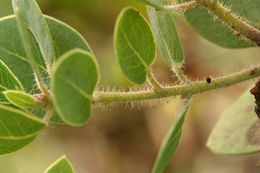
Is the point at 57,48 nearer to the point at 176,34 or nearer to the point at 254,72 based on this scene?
the point at 176,34

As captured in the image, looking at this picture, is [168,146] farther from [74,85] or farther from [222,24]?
[222,24]

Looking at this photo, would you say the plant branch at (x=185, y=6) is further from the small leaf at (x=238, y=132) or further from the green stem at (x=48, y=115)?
the small leaf at (x=238, y=132)

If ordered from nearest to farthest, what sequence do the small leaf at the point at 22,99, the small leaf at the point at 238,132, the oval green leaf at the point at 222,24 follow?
the small leaf at the point at 22,99, the oval green leaf at the point at 222,24, the small leaf at the point at 238,132

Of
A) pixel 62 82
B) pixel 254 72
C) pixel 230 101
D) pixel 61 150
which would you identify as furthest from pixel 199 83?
pixel 61 150

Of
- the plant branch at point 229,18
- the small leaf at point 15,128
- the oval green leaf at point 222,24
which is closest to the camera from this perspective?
the small leaf at point 15,128

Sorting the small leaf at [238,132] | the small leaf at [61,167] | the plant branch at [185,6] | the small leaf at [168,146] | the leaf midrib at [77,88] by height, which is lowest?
the small leaf at [238,132]

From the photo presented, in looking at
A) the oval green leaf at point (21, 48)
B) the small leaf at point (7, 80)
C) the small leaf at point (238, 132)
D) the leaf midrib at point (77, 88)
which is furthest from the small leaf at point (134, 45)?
the small leaf at point (238, 132)

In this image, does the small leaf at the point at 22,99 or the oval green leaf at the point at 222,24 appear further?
the oval green leaf at the point at 222,24

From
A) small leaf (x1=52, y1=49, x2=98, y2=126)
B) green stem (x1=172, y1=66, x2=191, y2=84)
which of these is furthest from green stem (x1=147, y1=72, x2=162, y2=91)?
small leaf (x1=52, y1=49, x2=98, y2=126)
